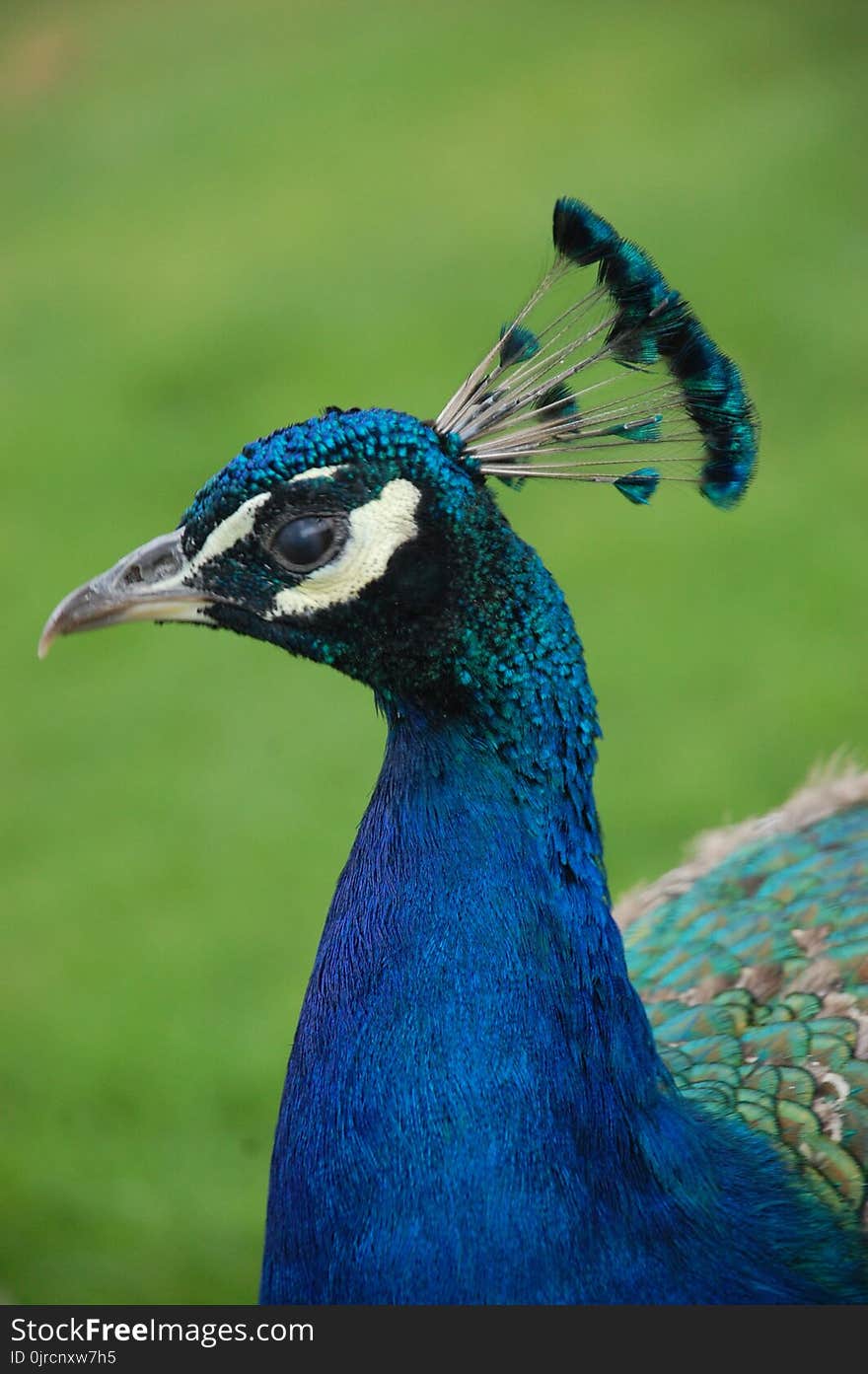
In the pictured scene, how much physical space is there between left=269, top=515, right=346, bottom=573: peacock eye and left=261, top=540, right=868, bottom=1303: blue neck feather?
0.13 metres

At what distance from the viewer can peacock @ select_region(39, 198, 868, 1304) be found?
127 centimetres

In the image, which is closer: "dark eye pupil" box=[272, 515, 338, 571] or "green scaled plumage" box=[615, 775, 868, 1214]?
"dark eye pupil" box=[272, 515, 338, 571]

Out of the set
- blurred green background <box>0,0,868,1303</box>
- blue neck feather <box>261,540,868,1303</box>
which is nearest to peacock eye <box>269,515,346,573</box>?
blue neck feather <box>261,540,868,1303</box>

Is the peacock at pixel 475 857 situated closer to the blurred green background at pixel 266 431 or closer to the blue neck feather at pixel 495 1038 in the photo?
the blue neck feather at pixel 495 1038

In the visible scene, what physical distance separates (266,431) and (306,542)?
2.75m

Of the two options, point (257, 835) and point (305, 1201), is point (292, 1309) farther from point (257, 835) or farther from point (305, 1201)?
point (257, 835)

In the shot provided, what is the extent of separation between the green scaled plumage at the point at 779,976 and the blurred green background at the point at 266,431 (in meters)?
0.78

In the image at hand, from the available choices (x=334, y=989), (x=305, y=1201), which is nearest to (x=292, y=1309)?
(x=305, y=1201)

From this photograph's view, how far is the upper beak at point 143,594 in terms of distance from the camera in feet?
4.34

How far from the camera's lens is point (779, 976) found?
1.65m

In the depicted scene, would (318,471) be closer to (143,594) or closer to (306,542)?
(306,542)

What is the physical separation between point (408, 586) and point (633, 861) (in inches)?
68.5

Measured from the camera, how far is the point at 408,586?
1259mm

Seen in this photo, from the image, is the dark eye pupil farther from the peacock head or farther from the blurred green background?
the blurred green background
